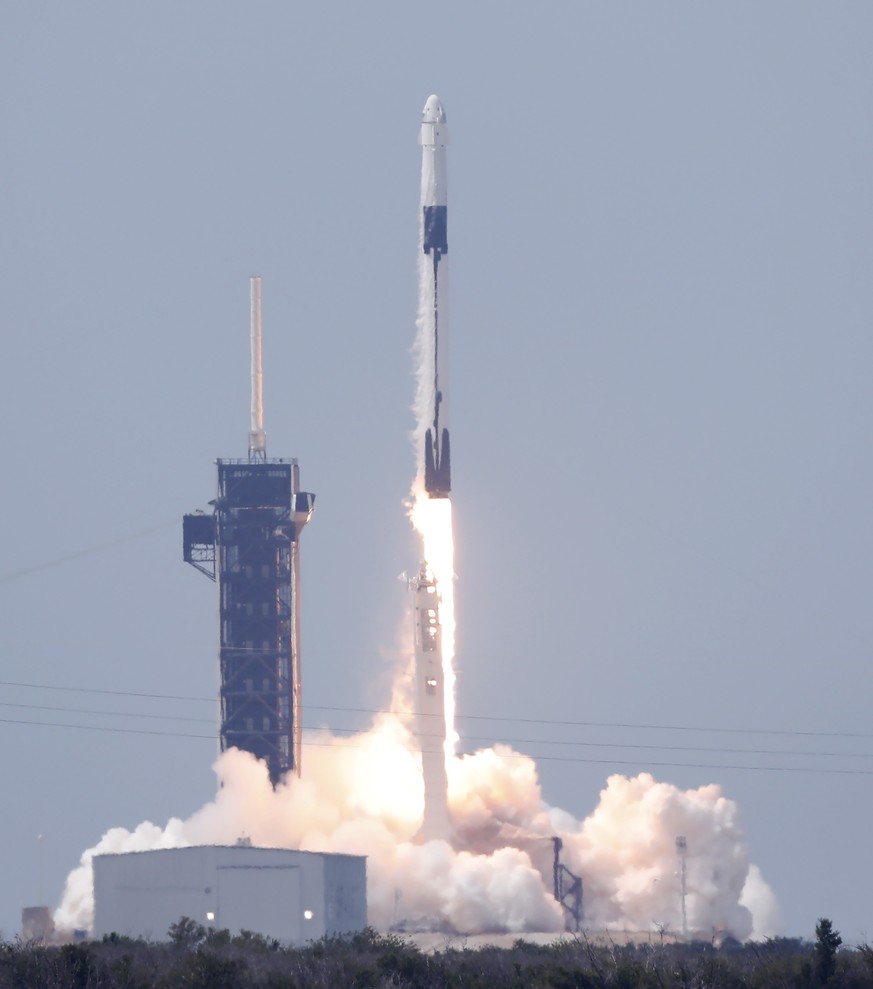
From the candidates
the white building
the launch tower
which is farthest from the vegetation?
the launch tower

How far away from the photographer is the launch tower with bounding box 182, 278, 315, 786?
100m

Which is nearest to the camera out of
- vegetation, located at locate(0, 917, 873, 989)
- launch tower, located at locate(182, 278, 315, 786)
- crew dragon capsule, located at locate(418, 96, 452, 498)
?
vegetation, located at locate(0, 917, 873, 989)

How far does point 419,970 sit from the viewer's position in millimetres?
52094

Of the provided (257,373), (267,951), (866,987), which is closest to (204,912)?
(267,951)

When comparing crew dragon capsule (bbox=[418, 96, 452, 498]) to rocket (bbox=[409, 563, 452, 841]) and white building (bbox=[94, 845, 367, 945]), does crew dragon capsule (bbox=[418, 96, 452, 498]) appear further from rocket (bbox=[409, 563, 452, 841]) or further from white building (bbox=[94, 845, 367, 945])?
white building (bbox=[94, 845, 367, 945])

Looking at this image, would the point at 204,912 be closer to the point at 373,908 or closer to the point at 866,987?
the point at 373,908

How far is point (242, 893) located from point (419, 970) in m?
33.6

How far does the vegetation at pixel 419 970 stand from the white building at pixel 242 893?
2481cm

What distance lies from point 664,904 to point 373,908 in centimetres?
975

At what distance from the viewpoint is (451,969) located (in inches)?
2115

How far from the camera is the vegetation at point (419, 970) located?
46625 mm

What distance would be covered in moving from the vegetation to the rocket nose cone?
32.6m

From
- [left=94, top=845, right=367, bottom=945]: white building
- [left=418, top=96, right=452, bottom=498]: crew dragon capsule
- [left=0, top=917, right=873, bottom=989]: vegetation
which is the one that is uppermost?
[left=418, top=96, right=452, bottom=498]: crew dragon capsule

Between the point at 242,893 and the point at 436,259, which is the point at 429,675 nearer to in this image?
the point at 242,893
